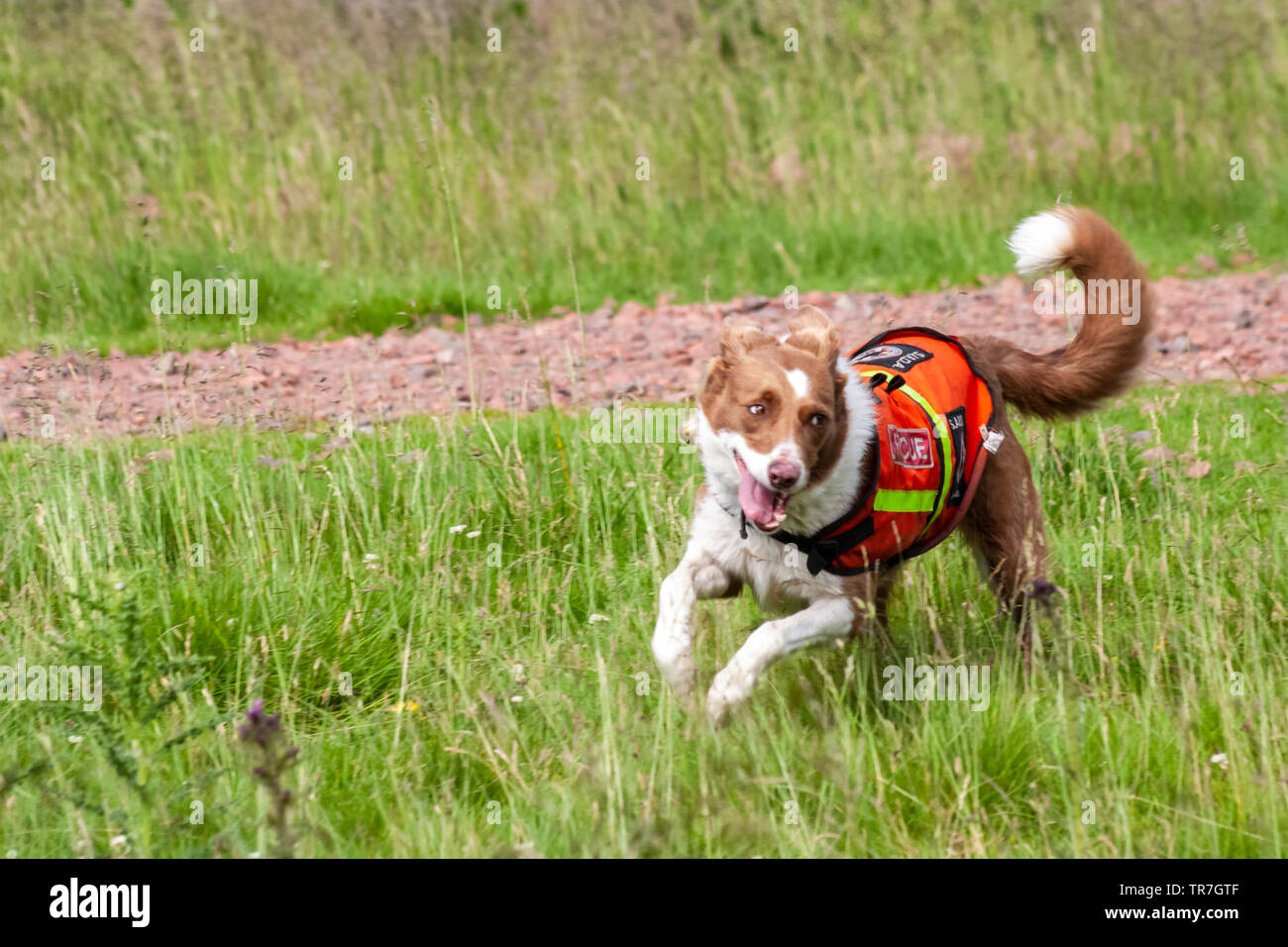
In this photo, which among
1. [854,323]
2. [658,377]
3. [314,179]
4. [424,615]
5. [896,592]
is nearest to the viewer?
[424,615]

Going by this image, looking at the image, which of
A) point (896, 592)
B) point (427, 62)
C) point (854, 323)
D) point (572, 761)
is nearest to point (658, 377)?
point (854, 323)

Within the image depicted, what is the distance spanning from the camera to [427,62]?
34.5ft

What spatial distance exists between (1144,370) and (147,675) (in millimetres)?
3173

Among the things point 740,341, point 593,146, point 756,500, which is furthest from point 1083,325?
point 593,146

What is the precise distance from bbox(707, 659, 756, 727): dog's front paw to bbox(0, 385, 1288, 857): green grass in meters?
0.11

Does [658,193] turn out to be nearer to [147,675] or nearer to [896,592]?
[896,592]

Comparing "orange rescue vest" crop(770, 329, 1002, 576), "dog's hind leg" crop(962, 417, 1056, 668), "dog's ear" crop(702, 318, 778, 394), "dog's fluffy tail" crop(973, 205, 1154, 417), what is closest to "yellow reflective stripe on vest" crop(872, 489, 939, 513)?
"orange rescue vest" crop(770, 329, 1002, 576)

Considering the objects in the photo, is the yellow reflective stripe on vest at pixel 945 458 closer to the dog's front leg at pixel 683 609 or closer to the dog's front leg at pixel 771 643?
the dog's front leg at pixel 771 643

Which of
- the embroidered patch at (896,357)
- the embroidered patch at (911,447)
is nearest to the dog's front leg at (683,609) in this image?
the embroidered patch at (911,447)

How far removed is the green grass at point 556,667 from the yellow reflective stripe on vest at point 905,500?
379 millimetres

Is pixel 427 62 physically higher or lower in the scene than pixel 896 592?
higher

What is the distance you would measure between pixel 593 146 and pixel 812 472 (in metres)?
6.40

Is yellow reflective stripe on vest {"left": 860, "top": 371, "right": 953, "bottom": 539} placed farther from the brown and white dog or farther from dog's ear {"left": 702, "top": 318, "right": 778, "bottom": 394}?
dog's ear {"left": 702, "top": 318, "right": 778, "bottom": 394}

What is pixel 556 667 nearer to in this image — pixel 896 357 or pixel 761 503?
pixel 761 503
